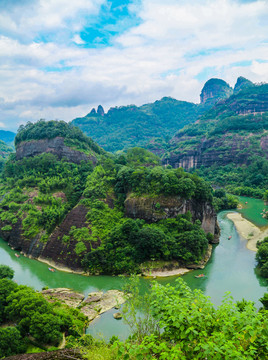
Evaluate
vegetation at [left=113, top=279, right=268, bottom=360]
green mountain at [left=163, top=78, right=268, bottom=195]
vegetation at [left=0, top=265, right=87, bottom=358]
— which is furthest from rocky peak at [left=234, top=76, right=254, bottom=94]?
vegetation at [left=113, top=279, right=268, bottom=360]

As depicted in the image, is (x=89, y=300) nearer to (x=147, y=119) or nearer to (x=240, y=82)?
(x=147, y=119)

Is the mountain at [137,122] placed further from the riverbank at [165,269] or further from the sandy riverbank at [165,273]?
the sandy riverbank at [165,273]

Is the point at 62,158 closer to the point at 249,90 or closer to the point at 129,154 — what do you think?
the point at 129,154

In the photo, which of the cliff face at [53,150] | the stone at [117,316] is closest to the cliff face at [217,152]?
the cliff face at [53,150]

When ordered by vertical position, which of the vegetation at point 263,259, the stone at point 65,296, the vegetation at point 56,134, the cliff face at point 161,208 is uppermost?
the vegetation at point 56,134

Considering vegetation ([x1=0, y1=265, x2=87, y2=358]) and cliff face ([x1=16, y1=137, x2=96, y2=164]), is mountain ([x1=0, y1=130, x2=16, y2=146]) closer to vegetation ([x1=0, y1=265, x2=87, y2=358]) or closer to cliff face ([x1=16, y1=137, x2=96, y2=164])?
cliff face ([x1=16, y1=137, x2=96, y2=164])

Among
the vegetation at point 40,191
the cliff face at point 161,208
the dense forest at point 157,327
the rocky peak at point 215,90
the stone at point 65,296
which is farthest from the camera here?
the rocky peak at point 215,90

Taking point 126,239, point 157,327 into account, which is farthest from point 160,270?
point 157,327
